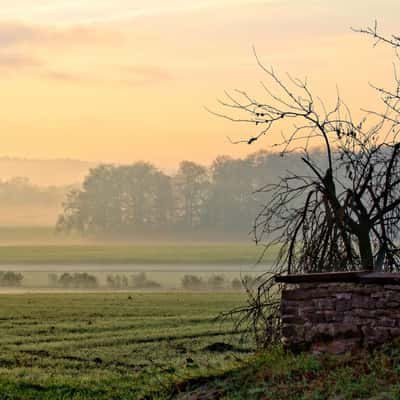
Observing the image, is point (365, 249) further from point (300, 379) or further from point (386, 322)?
point (300, 379)

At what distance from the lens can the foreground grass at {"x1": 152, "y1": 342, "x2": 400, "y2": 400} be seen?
10.9 m

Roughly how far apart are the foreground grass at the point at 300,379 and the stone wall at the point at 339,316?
0.21m

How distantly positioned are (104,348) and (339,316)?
1057 cm

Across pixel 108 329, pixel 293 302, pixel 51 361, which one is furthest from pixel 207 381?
pixel 108 329

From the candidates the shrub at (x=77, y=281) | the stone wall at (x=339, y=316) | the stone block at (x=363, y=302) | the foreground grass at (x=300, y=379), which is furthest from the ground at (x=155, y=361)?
the shrub at (x=77, y=281)

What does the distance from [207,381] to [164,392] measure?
746 millimetres

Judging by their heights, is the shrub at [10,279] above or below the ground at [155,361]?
above

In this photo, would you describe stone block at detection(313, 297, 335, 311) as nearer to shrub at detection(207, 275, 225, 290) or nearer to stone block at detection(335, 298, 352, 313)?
stone block at detection(335, 298, 352, 313)

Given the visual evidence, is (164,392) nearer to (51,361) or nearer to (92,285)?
(51,361)

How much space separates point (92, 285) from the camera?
65500 millimetres

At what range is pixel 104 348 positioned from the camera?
22.3 m

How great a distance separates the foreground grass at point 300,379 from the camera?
1094cm

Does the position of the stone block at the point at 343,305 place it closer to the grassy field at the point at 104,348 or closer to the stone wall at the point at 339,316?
the stone wall at the point at 339,316

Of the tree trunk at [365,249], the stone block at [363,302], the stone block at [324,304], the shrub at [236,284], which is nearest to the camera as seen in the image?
the stone block at [363,302]
